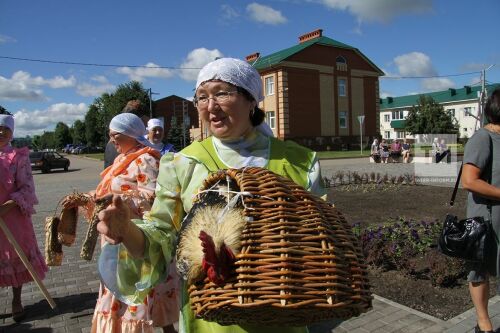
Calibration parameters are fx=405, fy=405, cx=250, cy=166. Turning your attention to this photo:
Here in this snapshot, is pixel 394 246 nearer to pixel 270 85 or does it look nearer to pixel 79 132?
pixel 270 85

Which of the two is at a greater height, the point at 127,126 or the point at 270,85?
the point at 270,85

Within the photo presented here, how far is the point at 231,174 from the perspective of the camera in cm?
140

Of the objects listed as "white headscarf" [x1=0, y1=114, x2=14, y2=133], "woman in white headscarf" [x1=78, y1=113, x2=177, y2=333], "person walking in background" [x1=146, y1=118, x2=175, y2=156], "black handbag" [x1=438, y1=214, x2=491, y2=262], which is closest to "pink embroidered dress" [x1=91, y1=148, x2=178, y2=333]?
"woman in white headscarf" [x1=78, y1=113, x2=177, y2=333]

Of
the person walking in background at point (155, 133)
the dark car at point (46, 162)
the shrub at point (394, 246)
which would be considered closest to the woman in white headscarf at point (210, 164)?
the shrub at point (394, 246)

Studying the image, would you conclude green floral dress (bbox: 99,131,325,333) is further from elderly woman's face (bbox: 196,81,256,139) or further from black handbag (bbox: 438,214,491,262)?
black handbag (bbox: 438,214,491,262)

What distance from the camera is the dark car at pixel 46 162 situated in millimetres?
28188

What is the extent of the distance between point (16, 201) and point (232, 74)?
11.4 ft

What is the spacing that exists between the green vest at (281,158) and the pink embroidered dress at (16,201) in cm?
320

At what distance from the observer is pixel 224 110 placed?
170cm

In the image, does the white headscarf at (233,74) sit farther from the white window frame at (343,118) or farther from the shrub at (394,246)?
the white window frame at (343,118)

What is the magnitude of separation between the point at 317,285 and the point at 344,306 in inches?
4.7

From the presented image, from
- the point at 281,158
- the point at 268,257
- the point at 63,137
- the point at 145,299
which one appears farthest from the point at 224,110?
the point at 63,137

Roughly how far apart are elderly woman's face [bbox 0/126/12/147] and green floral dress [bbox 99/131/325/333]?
3.23 m

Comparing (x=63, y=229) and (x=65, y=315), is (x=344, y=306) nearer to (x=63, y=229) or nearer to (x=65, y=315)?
(x=63, y=229)
